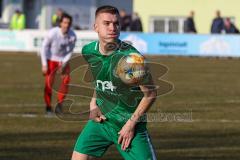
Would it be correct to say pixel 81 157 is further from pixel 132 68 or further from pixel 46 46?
pixel 46 46

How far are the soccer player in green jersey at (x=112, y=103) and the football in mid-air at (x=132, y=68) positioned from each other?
6 cm

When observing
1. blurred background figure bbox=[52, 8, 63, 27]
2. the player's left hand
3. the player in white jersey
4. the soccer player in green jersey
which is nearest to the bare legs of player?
the soccer player in green jersey

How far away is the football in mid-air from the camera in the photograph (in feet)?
23.5

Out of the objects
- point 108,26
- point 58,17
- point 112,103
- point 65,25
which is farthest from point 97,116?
point 58,17

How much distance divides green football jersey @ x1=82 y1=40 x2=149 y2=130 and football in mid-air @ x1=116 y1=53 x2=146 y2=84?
0.32ft

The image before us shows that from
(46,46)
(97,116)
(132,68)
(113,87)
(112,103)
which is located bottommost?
(46,46)

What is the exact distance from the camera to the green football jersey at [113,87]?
7504 millimetres

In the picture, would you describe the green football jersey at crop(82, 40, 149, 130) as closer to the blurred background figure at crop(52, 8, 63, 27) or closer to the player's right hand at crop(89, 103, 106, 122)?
the player's right hand at crop(89, 103, 106, 122)

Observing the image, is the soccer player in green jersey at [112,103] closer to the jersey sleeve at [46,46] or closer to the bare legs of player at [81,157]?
the bare legs of player at [81,157]

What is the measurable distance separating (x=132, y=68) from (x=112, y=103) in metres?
0.70

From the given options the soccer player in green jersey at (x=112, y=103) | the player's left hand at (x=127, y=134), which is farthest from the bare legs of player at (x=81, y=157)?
the player's left hand at (x=127, y=134)

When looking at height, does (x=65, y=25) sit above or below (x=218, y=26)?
above

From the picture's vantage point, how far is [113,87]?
7.66 meters

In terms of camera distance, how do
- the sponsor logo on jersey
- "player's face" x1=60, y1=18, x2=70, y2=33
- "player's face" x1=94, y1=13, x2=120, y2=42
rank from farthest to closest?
"player's face" x1=60, y1=18, x2=70, y2=33, the sponsor logo on jersey, "player's face" x1=94, y1=13, x2=120, y2=42
